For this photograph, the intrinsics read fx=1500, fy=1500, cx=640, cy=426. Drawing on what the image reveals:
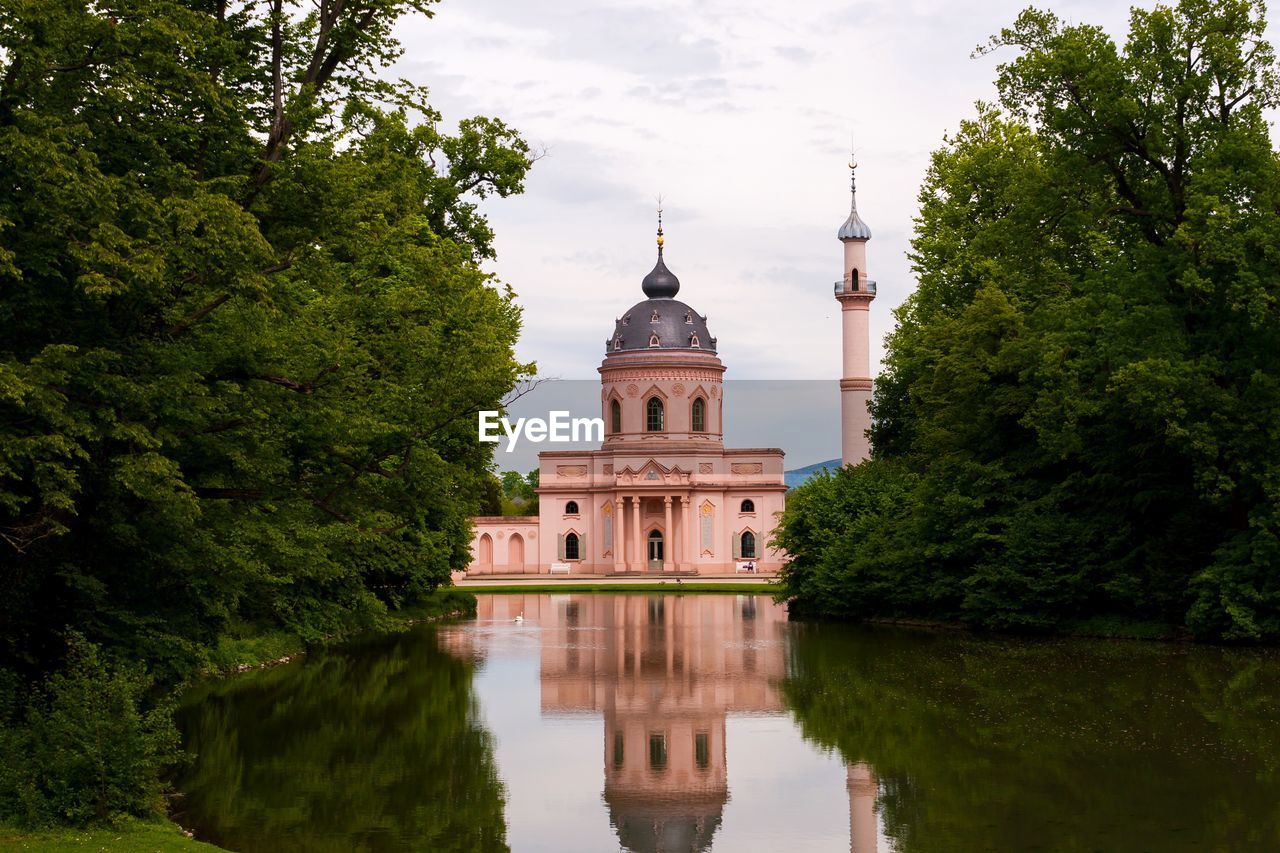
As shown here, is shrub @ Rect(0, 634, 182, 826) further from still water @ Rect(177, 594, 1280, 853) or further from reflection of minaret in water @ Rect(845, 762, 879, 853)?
reflection of minaret in water @ Rect(845, 762, 879, 853)

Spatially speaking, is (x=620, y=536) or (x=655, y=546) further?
(x=655, y=546)

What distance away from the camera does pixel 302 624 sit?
81.6 ft

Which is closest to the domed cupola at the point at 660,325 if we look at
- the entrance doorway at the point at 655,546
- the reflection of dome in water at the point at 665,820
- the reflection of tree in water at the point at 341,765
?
the entrance doorway at the point at 655,546

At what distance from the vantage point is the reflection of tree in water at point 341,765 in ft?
38.1

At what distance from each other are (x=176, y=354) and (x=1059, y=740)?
31.3 ft

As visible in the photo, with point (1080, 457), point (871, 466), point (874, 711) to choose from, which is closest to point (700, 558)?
point (871, 466)

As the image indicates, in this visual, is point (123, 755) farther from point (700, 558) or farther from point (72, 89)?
point (700, 558)

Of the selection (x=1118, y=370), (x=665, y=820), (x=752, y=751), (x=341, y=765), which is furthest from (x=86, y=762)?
(x=1118, y=370)

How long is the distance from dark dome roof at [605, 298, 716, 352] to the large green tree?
5670cm

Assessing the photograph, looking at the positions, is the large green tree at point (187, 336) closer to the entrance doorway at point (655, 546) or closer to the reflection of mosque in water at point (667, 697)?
the reflection of mosque in water at point (667, 697)

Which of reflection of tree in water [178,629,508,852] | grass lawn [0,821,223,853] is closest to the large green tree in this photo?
reflection of tree in water [178,629,508,852]

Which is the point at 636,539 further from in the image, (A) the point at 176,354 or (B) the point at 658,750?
(A) the point at 176,354

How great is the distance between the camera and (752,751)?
1543 centimetres

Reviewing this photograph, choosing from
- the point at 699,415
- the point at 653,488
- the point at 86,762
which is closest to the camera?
the point at 86,762
